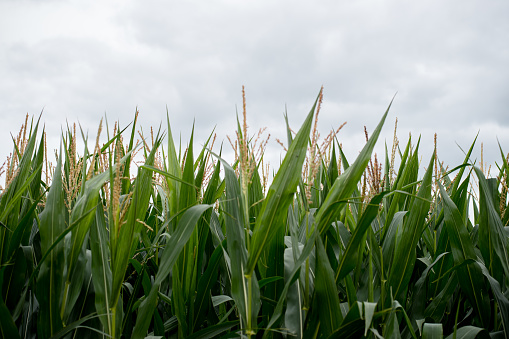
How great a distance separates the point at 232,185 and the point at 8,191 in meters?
0.96

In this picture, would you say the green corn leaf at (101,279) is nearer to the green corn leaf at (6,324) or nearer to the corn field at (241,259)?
the corn field at (241,259)

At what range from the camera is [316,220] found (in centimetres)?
139

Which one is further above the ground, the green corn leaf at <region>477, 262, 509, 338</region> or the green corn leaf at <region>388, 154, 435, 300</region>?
the green corn leaf at <region>388, 154, 435, 300</region>

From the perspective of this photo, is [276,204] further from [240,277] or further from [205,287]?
[205,287]

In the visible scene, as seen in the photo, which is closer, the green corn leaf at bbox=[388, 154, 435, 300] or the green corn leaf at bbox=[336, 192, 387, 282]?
the green corn leaf at bbox=[336, 192, 387, 282]

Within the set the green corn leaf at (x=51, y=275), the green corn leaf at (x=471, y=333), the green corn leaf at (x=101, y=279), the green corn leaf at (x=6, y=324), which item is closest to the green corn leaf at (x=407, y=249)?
the green corn leaf at (x=471, y=333)

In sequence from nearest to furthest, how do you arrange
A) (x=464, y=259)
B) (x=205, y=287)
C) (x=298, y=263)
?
(x=298, y=263) < (x=205, y=287) < (x=464, y=259)

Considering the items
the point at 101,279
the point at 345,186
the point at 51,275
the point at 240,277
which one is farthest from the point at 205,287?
the point at 345,186

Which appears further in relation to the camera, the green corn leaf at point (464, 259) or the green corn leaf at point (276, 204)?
the green corn leaf at point (464, 259)

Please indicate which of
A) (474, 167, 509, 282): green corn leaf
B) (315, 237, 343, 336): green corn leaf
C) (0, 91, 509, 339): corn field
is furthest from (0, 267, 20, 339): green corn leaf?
(474, 167, 509, 282): green corn leaf

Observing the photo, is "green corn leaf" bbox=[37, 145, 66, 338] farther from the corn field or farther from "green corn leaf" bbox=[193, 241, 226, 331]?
"green corn leaf" bbox=[193, 241, 226, 331]

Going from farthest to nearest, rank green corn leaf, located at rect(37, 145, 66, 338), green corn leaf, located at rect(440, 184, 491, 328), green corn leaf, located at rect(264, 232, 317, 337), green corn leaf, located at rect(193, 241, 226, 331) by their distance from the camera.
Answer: green corn leaf, located at rect(440, 184, 491, 328)
green corn leaf, located at rect(193, 241, 226, 331)
green corn leaf, located at rect(37, 145, 66, 338)
green corn leaf, located at rect(264, 232, 317, 337)

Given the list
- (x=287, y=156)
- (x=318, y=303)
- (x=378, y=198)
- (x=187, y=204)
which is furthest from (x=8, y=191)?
(x=378, y=198)

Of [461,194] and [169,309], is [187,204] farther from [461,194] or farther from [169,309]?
[461,194]
